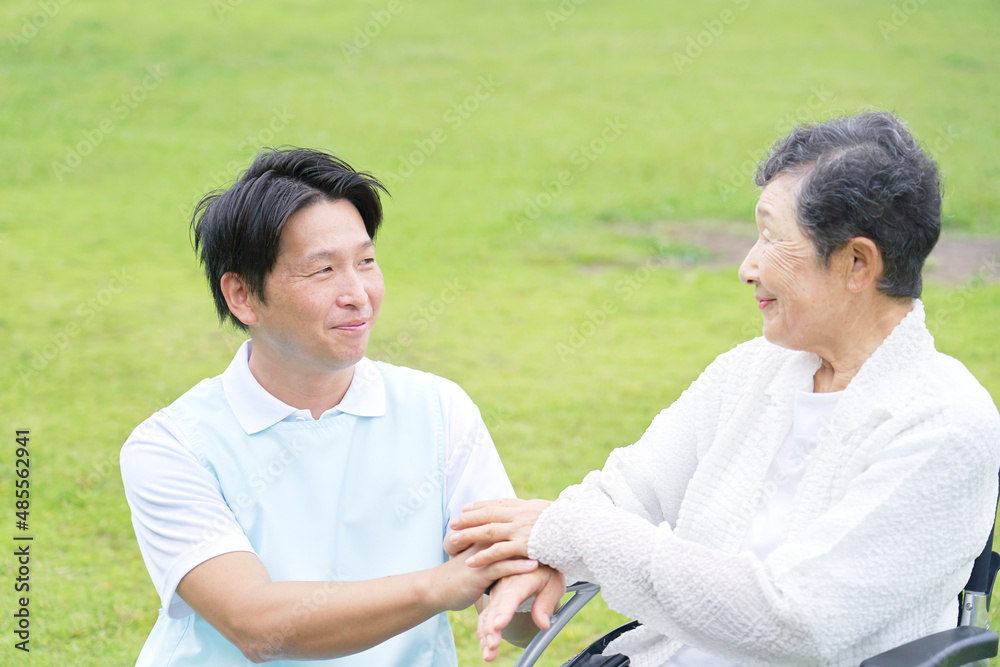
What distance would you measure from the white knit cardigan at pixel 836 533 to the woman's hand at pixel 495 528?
0.18 feet

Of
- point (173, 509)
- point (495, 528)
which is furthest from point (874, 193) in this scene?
point (173, 509)

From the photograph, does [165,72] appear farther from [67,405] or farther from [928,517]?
[928,517]

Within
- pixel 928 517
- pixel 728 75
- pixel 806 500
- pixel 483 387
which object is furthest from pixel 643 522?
pixel 728 75

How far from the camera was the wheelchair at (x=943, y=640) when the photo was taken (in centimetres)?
184

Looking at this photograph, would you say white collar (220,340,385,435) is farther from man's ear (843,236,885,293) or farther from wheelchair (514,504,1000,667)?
man's ear (843,236,885,293)

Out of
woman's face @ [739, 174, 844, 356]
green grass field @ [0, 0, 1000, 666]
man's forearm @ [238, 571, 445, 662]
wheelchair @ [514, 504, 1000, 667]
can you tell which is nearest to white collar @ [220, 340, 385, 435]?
man's forearm @ [238, 571, 445, 662]

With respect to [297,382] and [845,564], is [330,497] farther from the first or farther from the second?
[845,564]

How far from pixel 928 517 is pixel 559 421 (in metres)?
4.37

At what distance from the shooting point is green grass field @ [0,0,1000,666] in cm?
592

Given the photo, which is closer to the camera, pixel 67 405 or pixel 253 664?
pixel 253 664

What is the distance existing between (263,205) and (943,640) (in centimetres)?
160

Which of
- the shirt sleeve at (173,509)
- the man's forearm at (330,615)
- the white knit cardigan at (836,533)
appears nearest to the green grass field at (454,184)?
the white knit cardigan at (836,533)

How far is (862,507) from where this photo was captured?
1.83 meters

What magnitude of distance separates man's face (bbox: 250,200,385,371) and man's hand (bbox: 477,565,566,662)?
0.60 metres
